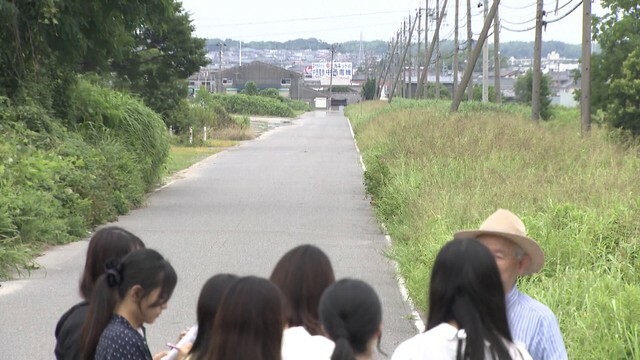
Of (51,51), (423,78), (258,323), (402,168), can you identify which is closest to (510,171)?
(402,168)

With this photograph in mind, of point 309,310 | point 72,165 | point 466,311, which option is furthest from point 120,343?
point 72,165

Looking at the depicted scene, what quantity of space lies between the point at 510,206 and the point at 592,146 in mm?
9525

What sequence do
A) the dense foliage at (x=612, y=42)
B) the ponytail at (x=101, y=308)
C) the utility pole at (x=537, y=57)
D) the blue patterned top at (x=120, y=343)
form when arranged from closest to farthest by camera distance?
1. the blue patterned top at (x=120, y=343)
2. the ponytail at (x=101, y=308)
3. the utility pole at (x=537, y=57)
4. the dense foliage at (x=612, y=42)

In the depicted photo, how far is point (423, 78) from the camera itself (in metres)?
72.6

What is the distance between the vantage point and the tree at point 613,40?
53.1 meters

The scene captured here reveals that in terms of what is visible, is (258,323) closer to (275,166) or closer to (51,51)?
(51,51)

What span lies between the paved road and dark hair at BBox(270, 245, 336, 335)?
507 centimetres

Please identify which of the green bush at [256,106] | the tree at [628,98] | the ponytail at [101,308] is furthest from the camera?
the green bush at [256,106]

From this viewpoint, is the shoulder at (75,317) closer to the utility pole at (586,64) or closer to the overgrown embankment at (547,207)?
the overgrown embankment at (547,207)

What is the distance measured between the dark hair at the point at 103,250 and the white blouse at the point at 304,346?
1061 millimetres

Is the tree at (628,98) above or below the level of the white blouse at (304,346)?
above

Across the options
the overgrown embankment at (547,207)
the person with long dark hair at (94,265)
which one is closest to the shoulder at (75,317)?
the person with long dark hair at (94,265)

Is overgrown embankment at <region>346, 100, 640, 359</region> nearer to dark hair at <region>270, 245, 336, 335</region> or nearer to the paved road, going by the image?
the paved road

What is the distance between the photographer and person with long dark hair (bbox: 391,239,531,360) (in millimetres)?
3797
